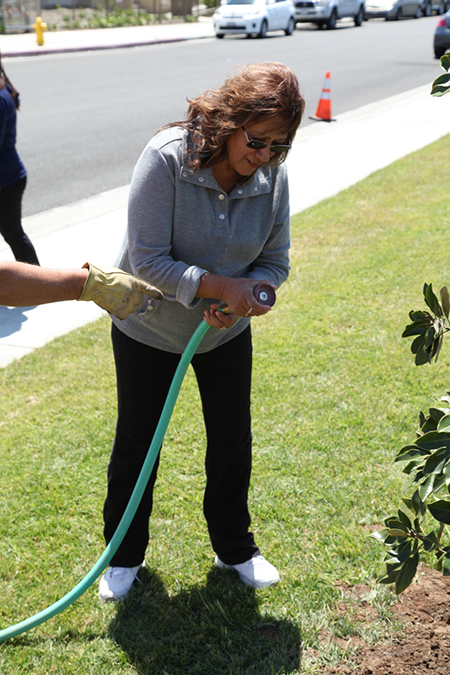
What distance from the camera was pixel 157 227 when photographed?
87.0 inches

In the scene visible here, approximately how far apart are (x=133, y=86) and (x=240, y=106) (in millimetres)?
13895

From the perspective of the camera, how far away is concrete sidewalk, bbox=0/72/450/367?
5023mm

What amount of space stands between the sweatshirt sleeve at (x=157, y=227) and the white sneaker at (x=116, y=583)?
1.15 m

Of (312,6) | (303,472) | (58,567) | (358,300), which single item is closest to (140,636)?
(58,567)

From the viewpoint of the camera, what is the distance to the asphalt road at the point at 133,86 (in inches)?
353

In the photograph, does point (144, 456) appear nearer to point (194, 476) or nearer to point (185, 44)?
point (194, 476)

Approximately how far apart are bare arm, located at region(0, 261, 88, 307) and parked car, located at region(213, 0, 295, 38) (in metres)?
25.4

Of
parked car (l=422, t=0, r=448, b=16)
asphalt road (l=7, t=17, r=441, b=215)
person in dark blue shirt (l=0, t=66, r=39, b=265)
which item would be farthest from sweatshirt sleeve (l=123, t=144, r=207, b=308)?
parked car (l=422, t=0, r=448, b=16)

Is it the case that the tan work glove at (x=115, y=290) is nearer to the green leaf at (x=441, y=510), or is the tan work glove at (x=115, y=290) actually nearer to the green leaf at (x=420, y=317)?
the green leaf at (x=420, y=317)

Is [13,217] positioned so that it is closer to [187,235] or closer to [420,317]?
[187,235]

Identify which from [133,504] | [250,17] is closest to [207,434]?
[133,504]

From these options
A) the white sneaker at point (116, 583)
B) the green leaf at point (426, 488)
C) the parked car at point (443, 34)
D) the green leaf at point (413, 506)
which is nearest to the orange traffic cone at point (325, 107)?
the parked car at point (443, 34)

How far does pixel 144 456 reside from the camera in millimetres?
2605

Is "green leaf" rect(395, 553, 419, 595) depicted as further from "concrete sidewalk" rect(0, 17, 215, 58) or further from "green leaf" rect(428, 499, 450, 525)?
"concrete sidewalk" rect(0, 17, 215, 58)
